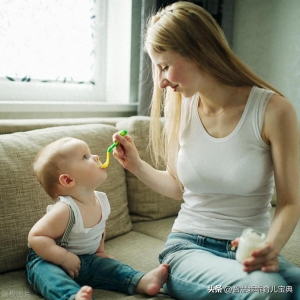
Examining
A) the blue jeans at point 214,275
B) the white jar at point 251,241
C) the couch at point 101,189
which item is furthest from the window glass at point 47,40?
the white jar at point 251,241

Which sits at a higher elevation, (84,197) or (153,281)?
(84,197)

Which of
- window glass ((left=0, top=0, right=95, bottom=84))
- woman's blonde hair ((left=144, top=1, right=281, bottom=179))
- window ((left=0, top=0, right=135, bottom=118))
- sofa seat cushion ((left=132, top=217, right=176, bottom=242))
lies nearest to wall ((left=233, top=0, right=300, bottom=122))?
window ((left=0, top=0, right=135, bottom=118))

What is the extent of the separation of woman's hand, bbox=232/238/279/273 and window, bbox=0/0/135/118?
1.34 metres

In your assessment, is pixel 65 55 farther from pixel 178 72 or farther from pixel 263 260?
pixel 263 260

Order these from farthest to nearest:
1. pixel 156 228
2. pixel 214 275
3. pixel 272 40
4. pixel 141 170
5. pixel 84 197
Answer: pixel 272 40 → pixel 156 228 → pixel 141 170 → pixel 84 197 → pixel 214 275

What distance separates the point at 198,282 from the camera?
1122mm

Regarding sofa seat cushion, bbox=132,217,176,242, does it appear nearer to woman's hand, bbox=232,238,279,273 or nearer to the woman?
the woman

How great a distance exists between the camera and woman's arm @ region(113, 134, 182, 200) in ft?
4.62

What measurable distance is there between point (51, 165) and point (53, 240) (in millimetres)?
231

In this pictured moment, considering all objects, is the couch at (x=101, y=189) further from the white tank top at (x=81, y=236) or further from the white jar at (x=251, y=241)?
the white jar at (x=251, y=241)

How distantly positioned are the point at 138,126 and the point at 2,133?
62cm

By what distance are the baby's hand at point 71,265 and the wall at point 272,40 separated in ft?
6.12

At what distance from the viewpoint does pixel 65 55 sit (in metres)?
2.24

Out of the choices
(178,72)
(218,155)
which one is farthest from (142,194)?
(178,72)
